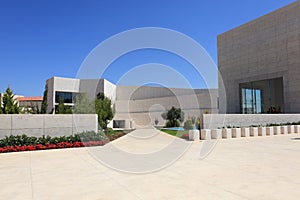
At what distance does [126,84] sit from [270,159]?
38994 mm

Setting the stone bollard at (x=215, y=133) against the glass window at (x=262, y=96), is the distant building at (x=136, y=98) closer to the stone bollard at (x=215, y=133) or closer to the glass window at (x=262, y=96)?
the glass window at (x=262, y=96)

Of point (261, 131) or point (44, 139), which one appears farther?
point (261, 131)

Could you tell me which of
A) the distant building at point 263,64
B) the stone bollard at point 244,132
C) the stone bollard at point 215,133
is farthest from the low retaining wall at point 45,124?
the distant building at point 263,64

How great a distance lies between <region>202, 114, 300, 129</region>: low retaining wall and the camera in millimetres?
16844

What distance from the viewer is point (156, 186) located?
511 cm

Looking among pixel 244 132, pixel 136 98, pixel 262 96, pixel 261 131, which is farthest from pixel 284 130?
pixel 136 98

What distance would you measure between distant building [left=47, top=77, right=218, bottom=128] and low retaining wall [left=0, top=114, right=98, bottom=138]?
81.0 ft

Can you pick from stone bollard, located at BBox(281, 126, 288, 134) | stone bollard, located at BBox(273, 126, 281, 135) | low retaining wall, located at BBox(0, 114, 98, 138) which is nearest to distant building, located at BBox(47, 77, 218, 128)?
stone bollard, located at BBox(281, 126, 288, 134)

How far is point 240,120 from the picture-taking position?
62.3ft

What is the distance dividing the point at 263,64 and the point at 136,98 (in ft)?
77.4

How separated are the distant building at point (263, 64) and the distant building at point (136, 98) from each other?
4.22 m

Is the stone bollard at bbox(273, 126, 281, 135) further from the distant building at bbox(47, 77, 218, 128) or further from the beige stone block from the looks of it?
the distant building at bbox(47, 77, 218, 128)

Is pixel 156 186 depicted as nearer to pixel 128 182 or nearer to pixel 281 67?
pixel 128 182

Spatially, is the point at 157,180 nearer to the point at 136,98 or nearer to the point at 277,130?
the point at 277,130
